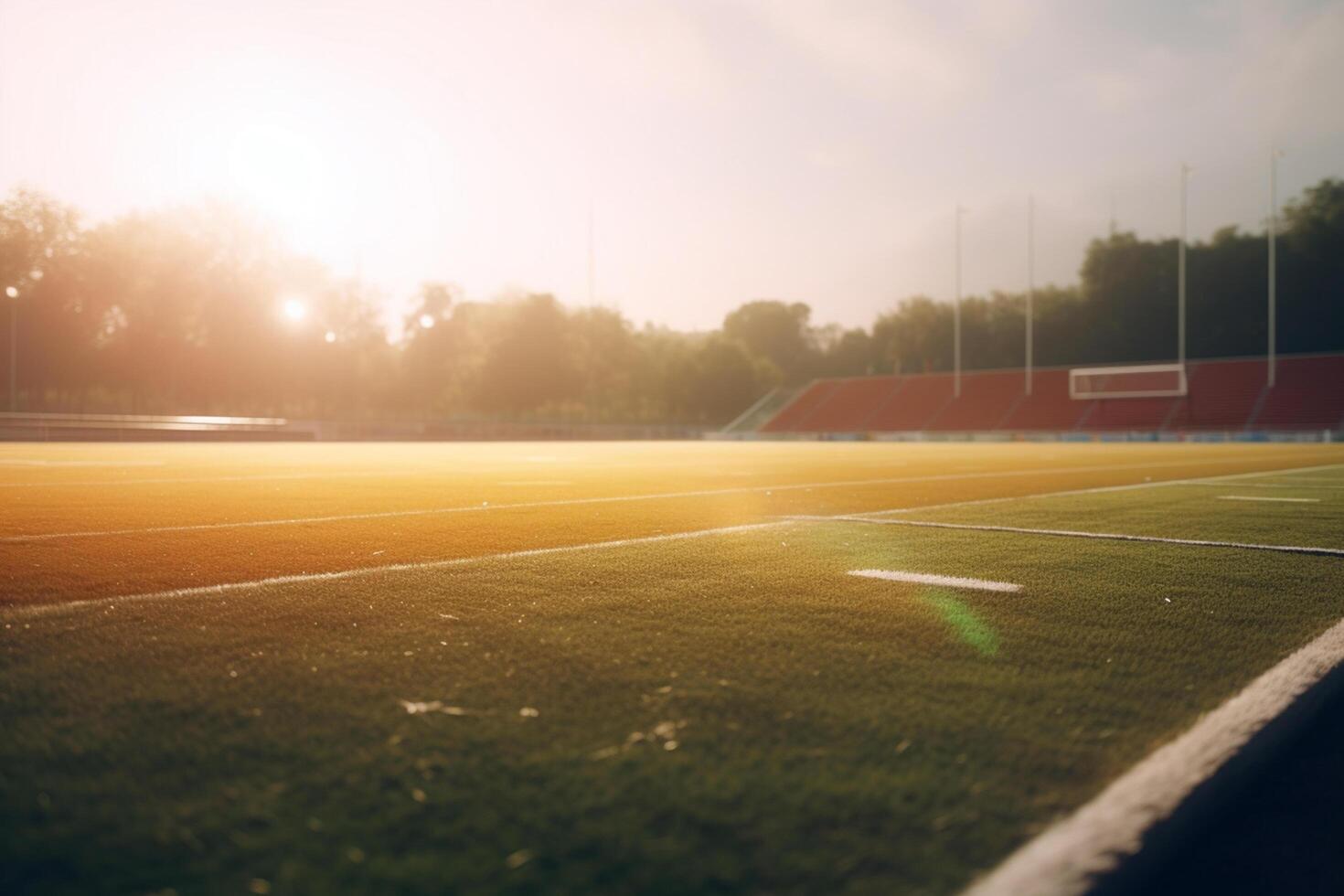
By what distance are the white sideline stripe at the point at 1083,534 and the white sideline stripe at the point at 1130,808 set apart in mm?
3043

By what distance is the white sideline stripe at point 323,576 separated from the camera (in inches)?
123

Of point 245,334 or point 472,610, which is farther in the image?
point 245,334

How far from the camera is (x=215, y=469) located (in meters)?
12.2

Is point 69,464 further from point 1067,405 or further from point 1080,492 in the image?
point 1067,405

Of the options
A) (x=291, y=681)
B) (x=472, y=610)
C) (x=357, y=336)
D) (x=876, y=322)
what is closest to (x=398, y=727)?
(x=291, y=681)

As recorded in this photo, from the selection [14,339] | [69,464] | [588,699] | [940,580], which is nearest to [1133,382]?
[69,464]

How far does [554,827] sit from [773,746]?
53 centimetres

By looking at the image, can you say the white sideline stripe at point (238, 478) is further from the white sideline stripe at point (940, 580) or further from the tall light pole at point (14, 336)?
the tall light pole at point (14, 336)

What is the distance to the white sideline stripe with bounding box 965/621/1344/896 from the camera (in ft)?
4.54

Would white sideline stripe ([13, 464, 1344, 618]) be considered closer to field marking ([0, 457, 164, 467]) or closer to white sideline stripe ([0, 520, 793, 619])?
white sideline stripe ([0, 520, 793, 619])

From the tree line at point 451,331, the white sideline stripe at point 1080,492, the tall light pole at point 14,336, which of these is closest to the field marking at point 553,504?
the white sideline stripe at point 1080,492

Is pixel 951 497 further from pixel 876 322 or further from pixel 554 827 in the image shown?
pixel 876 322

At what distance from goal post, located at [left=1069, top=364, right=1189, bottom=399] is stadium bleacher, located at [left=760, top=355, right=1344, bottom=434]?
33.9 inches

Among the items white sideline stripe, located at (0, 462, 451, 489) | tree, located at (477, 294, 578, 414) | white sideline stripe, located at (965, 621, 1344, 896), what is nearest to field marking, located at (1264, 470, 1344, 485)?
white sideline stripe, located at (0, 462, 451, 489)
